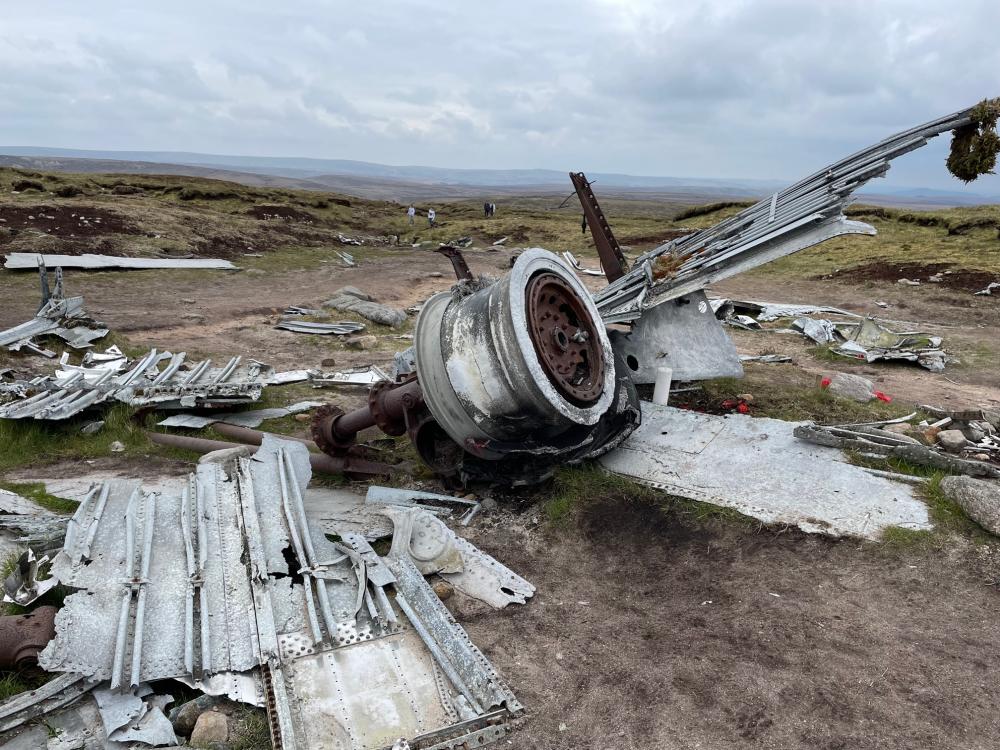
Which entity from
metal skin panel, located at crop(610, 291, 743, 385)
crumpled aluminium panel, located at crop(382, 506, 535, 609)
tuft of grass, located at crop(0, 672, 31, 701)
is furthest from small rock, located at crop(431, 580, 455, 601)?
metal skin panel, located at crop(610, 291, 743, 385)

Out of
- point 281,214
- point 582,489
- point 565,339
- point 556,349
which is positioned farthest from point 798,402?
point 281,214

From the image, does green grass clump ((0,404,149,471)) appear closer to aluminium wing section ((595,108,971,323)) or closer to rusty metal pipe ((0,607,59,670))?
rusty metal pipe ((0,607,59,670))

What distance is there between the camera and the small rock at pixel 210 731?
3795mm

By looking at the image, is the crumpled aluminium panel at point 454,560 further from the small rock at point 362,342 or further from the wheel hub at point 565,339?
the small rock at point 362,342

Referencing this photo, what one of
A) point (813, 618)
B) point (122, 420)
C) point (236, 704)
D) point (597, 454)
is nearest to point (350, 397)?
point (122, 420)

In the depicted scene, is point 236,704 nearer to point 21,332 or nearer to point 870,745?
point 870,745

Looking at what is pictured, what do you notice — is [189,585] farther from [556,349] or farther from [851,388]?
[851,388]

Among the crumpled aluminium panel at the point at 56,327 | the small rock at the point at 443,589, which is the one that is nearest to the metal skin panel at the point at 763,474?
the small rock at the point at 443,589

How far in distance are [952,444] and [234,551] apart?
6938mm

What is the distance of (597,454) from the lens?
6848 mm

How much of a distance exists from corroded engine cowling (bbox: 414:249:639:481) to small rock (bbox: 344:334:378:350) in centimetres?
726

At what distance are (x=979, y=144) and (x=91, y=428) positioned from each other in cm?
1094

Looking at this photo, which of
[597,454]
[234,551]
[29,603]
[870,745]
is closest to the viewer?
[870,745]

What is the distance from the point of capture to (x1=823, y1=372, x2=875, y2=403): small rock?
352 inches
